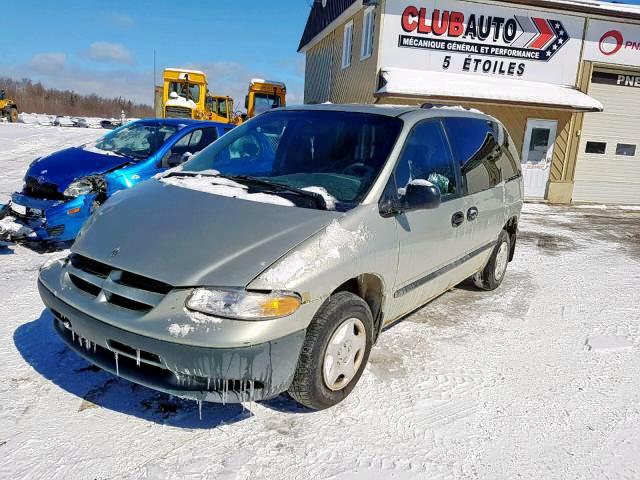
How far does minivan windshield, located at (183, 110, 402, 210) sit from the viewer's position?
3.34 meters

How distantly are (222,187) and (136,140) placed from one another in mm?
4213

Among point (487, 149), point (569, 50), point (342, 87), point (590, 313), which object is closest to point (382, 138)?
point (487, 149)

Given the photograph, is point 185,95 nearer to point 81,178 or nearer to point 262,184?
point 81,178

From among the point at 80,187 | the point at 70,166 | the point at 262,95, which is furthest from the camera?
the point at 262,95

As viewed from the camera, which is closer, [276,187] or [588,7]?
[276,187]

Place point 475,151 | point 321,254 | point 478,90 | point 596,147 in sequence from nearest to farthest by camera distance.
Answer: point 321,254 < point 475,151 < point 478,90 < point 596,147

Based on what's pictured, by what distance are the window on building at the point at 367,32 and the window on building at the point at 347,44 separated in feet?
5.20

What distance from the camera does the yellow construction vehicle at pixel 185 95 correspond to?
19078 mm

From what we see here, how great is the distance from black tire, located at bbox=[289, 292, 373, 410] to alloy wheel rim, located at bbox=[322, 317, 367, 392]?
0.12 ft

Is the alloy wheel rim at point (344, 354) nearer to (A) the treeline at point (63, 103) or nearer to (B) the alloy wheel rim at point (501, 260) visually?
(B) the alloy wheel rim at point (501, 260)

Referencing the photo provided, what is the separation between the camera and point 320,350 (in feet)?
8.80

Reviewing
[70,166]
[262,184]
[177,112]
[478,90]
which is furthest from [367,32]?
[262,184]

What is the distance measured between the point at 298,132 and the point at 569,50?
488 inches

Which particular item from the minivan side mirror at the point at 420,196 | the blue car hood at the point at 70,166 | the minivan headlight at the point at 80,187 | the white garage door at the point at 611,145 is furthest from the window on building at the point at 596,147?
the minivan headlight at the point at 80,187
